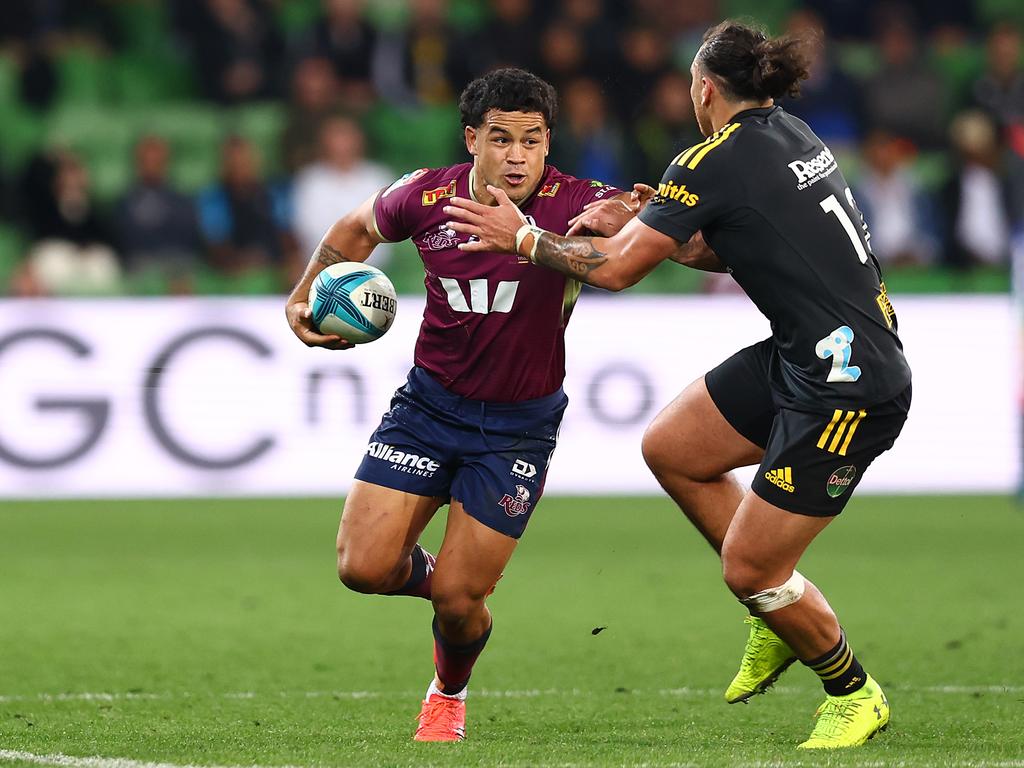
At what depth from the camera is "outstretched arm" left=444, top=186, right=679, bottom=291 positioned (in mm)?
5527

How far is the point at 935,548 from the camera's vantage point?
1098 cm

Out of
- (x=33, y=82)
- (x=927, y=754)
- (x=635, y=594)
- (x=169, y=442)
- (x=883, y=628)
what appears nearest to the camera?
(x=927, y=754)

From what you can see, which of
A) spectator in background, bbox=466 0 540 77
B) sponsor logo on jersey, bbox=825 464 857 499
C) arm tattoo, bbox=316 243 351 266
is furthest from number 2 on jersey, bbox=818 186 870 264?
spectator in background, bbox=466 0 540 77

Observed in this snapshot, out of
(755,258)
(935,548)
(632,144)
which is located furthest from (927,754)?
(632,144)

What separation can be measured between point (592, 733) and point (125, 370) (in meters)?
7.16

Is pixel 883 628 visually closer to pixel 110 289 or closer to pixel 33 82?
pixel 110 289

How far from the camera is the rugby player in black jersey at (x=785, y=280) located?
5.49 meters

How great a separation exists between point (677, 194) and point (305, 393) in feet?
23.4

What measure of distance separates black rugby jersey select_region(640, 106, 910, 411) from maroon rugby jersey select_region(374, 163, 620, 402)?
57 cm

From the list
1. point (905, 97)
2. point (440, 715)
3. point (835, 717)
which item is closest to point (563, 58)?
point (905, 97)

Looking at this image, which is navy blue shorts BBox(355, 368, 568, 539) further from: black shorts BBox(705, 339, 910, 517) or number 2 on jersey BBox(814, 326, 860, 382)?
number 2 on jersey BBox(814, 326, 860, 382)

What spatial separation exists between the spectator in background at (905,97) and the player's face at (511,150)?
10792mm

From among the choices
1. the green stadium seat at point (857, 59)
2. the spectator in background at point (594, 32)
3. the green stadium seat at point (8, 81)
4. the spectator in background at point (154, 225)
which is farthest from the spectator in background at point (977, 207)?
the green stadium seat at point (8, 81)

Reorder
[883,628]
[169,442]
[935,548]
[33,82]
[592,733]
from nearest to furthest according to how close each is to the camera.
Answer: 1. [592,733]
2. [883,628]
3. [935,548]
4. [169,442]
5. [33,82]
